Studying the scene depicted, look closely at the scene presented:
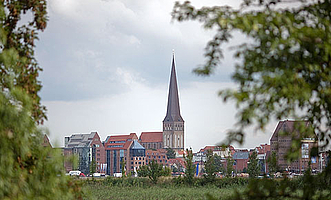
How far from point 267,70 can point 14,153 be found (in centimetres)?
183

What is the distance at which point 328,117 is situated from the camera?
3.46 metres

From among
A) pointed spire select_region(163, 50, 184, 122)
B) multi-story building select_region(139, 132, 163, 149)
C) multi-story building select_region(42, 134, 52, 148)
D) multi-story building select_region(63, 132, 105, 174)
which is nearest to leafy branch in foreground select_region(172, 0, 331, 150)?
multi-story building select_region(42, 134, 52, 148)

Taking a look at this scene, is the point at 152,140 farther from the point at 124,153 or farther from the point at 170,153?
the point at 124,153

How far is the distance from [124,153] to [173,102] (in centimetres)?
2961

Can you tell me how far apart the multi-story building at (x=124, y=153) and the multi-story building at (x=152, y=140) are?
26944 mm

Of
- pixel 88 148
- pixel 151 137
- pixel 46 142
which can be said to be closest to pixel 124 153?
pixel 88 148

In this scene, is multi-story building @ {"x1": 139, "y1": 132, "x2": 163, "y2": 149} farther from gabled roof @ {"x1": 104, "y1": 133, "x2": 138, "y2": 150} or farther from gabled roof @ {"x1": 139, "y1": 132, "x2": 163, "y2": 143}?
gabled roof @ {"x1": 104, "y1": 133, "x2": 138, "y2": 150}

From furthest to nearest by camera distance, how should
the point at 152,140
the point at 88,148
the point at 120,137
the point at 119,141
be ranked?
the point at 152,140, the point at 120,137, the point at 119,141, the point at 88,148

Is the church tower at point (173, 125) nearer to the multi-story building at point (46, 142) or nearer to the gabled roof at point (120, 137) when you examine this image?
the gabled roof at point (120, 137)

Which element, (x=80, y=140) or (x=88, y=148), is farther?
(x=80, y=140)

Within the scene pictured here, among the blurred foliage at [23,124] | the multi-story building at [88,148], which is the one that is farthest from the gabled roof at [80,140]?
the blurred foliage at [23,124]

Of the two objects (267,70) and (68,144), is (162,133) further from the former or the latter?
(267,70)

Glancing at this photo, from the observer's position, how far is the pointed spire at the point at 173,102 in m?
123

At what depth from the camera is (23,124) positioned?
11.5 ft
